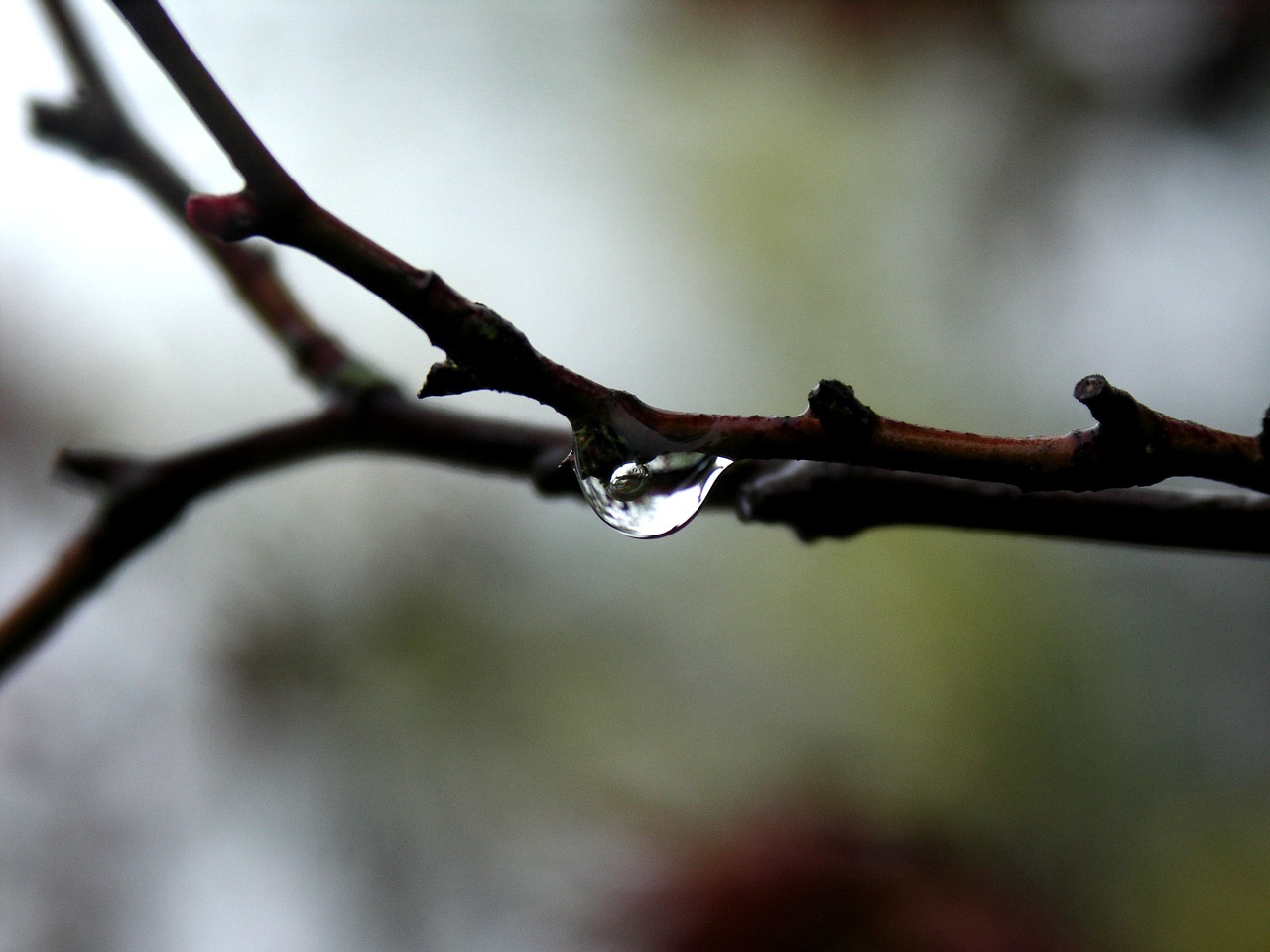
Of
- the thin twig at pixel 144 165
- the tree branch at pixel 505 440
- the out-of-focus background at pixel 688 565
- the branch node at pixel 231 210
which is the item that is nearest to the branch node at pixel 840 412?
the tree branch at pixel 505 440

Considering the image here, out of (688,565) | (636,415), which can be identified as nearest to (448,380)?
(636,415)

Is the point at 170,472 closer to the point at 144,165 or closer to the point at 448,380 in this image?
the point at 144,165

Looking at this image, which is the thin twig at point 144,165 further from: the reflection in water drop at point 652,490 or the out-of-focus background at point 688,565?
Answer: the out-of-focus background at point 688,565

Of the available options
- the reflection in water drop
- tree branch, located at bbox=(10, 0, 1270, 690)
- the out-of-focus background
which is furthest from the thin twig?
the out-of-focus background

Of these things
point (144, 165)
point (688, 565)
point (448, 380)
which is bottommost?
point (448, 380)

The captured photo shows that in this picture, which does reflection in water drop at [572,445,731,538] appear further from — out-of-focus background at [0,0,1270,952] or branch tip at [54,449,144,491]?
out-of-focus background at [0,0,1270,952]

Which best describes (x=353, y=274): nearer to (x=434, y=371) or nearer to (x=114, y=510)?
(x=434, y=371)
